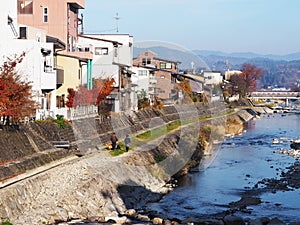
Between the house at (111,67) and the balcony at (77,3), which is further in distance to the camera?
the house at (111,67)

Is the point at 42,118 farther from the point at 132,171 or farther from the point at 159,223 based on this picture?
the point at 159,223

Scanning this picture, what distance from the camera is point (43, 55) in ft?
75.5

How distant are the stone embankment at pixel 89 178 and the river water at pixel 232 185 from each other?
906mm

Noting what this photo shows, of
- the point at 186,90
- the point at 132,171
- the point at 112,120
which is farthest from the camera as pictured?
the point at 186,90

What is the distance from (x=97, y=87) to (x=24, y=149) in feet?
45.0

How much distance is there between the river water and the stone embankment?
35.7 inches

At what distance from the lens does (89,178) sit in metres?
17.5

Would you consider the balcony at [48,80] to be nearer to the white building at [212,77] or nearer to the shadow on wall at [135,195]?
the shadow on wall at [135,195]

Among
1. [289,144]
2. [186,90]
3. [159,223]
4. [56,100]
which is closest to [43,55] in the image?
[56,100]

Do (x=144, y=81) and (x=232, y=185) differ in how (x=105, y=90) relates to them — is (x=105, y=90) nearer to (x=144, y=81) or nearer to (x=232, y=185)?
(x=232, y=185)

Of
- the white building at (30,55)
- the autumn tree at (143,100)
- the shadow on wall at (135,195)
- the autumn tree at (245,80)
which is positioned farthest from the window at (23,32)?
the autumn tree at (245,80)

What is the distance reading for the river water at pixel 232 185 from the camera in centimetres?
1814

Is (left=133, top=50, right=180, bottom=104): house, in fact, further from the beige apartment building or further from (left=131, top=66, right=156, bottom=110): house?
the beige apartment building

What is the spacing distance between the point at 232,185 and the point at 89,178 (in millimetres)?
7789
